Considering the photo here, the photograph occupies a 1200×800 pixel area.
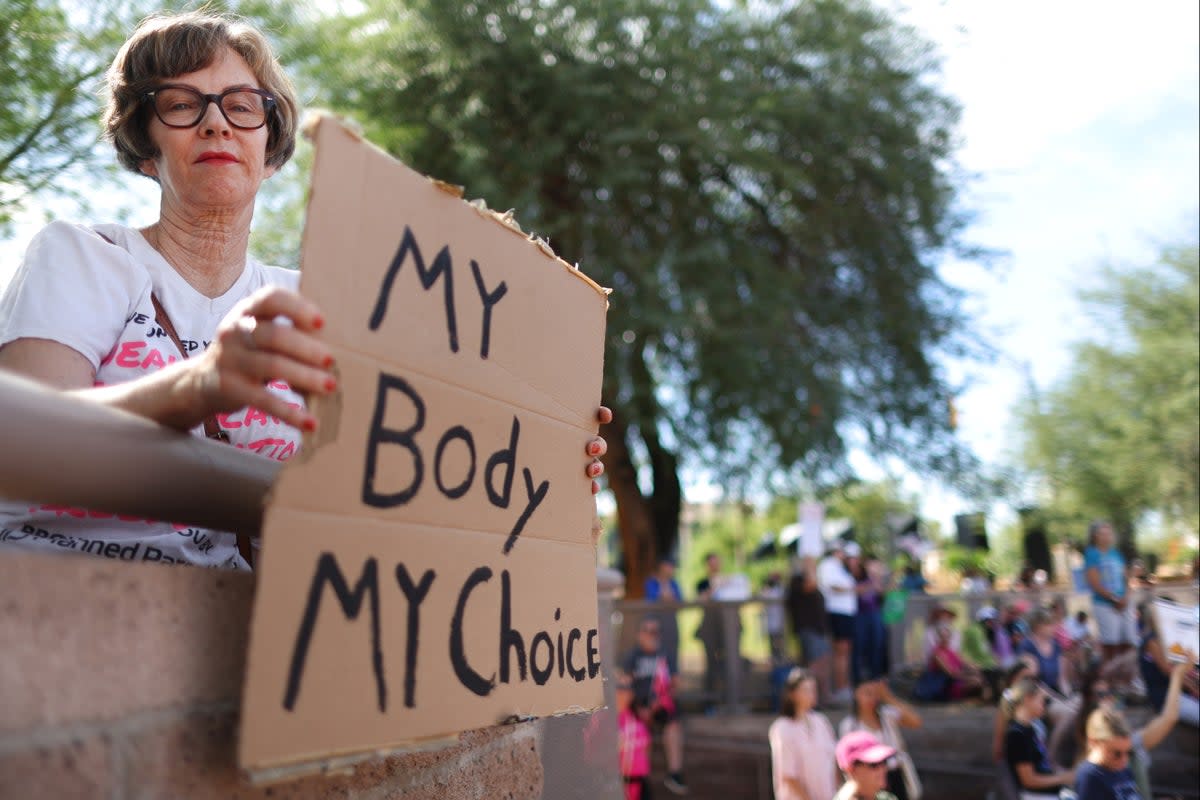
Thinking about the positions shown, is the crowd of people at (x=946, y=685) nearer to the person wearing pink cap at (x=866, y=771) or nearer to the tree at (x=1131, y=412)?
the person wearing pink cap at (x=866, y=771)

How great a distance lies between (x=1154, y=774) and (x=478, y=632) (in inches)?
426

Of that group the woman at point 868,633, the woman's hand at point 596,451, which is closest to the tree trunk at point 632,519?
the woman at point 868,633

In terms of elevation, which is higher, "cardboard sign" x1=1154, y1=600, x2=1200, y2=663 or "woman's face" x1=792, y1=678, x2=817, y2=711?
"cardboard sign" x1=1154, y1=600, x2=1200, y2=663

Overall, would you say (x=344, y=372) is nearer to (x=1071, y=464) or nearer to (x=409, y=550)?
(x=409, y=550)

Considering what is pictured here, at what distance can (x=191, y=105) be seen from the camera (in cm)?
177

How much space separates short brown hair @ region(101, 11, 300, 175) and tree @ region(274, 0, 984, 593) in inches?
330

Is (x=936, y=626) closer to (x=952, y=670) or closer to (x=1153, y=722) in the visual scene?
(x=952, y=670)

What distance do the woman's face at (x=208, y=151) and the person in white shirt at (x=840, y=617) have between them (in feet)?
35.1

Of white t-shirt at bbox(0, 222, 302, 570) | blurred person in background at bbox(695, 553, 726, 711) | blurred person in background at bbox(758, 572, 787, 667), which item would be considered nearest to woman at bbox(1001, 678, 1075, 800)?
blurred person in background at bbox(695, 553, 726, 711)

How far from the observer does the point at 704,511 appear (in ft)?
212

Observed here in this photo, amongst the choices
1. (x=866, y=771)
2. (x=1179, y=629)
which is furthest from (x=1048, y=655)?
(x=866, y=771)

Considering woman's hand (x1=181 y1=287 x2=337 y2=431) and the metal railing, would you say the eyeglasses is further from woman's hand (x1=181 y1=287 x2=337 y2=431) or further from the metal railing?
the metal railing

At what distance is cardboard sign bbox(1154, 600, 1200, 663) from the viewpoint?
8.70 metres

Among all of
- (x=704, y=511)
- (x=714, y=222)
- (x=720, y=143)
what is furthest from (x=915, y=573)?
(x=704, y=511)
